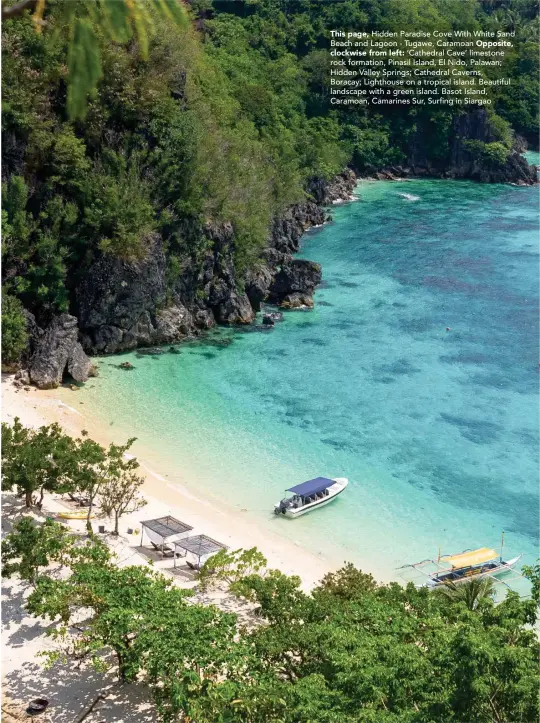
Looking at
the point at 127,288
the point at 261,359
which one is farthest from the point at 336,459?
the point at 127,288

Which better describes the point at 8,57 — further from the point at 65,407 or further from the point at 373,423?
the point at 373,423

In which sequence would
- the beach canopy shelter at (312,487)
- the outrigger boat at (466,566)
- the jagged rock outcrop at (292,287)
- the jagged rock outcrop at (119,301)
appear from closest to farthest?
the outrigger boat at (466,566) → the beach canopy shelter at (312,487) → the jagged rock outcrop at (119,301) → the jagged rock outcrop at (292,287)

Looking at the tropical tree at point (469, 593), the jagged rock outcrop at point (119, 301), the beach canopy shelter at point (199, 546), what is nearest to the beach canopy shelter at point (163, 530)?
the beach canopy shelter at point (199, 546)

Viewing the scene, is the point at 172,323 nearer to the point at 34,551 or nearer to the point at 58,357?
the point at 58,357

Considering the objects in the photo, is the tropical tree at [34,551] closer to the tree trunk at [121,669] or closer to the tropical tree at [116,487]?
the tree trunk at [121,669]

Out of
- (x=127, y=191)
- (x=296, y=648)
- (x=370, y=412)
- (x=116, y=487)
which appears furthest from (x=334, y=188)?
(x=296, y=648)
